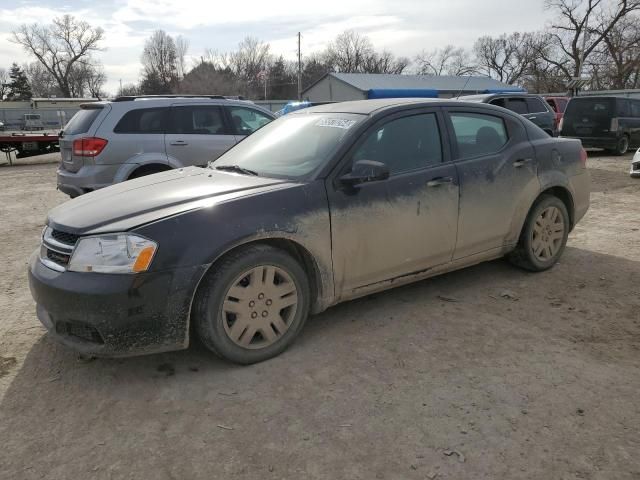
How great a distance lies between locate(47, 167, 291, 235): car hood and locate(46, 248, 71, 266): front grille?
150mm

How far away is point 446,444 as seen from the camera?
2.47 meters

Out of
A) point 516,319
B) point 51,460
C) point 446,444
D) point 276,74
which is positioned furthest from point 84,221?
point 276,74

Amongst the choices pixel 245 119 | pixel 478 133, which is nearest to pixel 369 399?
pixel 478 133

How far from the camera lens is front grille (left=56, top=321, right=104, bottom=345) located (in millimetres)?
2906

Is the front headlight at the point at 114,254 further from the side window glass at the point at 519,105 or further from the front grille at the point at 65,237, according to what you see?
the side window glass at the point at 519,105

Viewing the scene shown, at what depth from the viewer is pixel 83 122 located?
7.28m

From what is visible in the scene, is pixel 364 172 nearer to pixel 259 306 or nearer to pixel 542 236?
pixel 259 306

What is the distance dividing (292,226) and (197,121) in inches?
199

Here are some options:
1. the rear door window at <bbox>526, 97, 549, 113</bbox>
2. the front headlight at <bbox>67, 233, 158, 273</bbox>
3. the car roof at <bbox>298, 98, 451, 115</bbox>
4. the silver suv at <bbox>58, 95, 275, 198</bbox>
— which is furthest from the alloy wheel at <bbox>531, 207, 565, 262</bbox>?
the rear door window at <bbox>526, 97, 549, 113</bbox>

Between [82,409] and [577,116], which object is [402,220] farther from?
[577,116]

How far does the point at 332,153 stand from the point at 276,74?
89.1 m

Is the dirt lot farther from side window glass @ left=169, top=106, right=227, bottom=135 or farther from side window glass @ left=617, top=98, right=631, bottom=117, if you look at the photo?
side window glass @ left=617, top=98, right=631, bottom=117

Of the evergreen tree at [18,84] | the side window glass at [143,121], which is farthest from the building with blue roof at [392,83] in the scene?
the evergreen tree at [18,84]

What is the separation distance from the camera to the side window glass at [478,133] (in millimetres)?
4219
